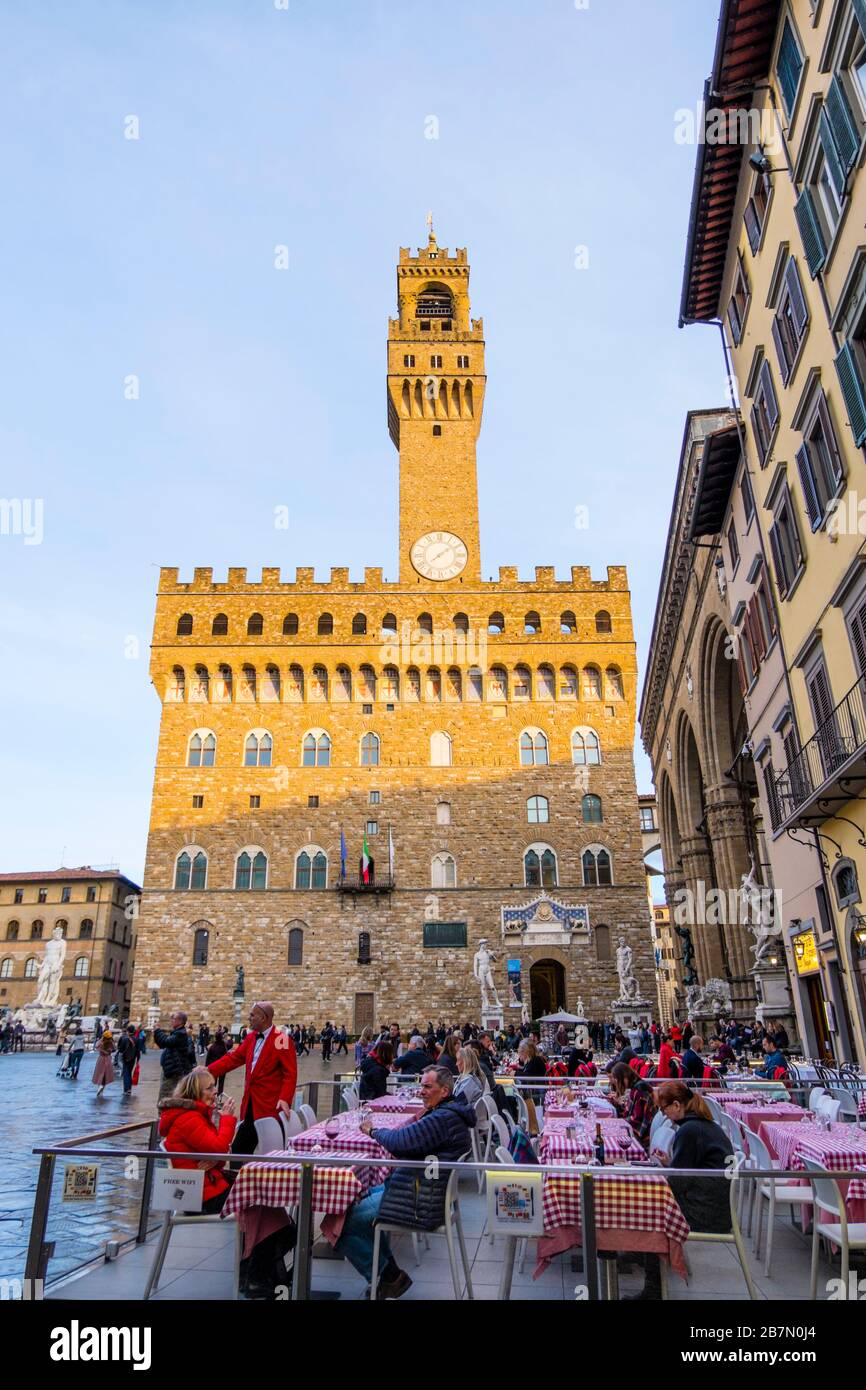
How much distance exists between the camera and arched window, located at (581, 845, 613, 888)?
3309 cm

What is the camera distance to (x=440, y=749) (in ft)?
115

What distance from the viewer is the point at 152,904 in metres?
32.7

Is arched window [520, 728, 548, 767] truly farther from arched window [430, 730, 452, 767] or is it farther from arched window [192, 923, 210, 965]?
arched window [192, 923, 210, 965]

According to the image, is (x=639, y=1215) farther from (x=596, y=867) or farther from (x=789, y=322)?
(x=596, y=867)

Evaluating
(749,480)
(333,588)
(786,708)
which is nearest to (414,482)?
(333,588)

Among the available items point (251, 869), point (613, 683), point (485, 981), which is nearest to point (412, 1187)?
point (485, 981)

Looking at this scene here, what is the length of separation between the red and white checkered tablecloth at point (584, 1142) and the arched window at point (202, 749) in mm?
29165

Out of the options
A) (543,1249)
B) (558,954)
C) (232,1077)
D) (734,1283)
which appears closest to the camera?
(543,1249)

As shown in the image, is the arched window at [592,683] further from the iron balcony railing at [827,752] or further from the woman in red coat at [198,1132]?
the woman in red coat at [198,1132]

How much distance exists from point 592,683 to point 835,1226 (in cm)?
3152

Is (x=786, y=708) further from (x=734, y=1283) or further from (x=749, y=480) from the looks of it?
(x=734, y=1283)

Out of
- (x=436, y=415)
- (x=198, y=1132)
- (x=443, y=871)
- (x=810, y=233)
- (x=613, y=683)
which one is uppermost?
(x=436, y=415)

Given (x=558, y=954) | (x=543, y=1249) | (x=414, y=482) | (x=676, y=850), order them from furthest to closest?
(x=414, y=482) → (x=676, y=850) → (x=558, y=954) → (x=543, y=1249)

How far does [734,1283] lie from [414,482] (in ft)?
118
